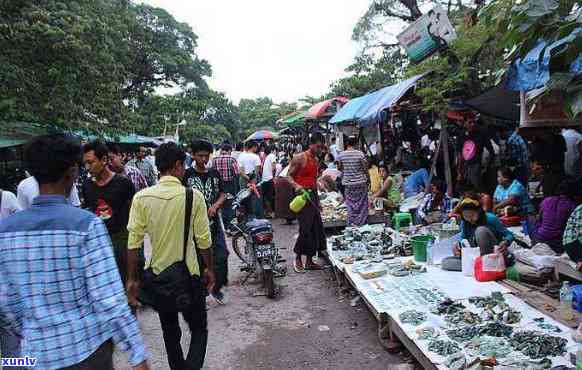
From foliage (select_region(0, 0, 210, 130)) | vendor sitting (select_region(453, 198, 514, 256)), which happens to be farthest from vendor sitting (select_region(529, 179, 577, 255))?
foliage (select_region(0, 0, 210, 130))

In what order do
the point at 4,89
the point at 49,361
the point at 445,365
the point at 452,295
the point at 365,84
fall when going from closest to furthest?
the point at 49,361
the point at 445,365
the point at 452,295
the point at 4,89
the point at 365,84

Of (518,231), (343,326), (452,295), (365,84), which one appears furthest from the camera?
(365,84)

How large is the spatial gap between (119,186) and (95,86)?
35.5 feet

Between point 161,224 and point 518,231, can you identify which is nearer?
point 161,224

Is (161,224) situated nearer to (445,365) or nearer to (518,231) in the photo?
(445,365)

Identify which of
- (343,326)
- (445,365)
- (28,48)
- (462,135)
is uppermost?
(28,48)

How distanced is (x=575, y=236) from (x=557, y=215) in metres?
0.61

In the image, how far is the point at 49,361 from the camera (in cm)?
187

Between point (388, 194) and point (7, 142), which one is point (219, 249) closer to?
point (388, 194)

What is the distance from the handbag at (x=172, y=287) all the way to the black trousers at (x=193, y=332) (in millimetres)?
66

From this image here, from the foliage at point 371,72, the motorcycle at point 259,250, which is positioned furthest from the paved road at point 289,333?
the foliage at point 371,72

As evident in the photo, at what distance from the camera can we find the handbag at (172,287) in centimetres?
314

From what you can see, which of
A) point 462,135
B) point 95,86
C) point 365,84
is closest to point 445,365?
point 462,135

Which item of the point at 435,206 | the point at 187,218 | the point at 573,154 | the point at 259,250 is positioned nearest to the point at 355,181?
the point at 435,206
